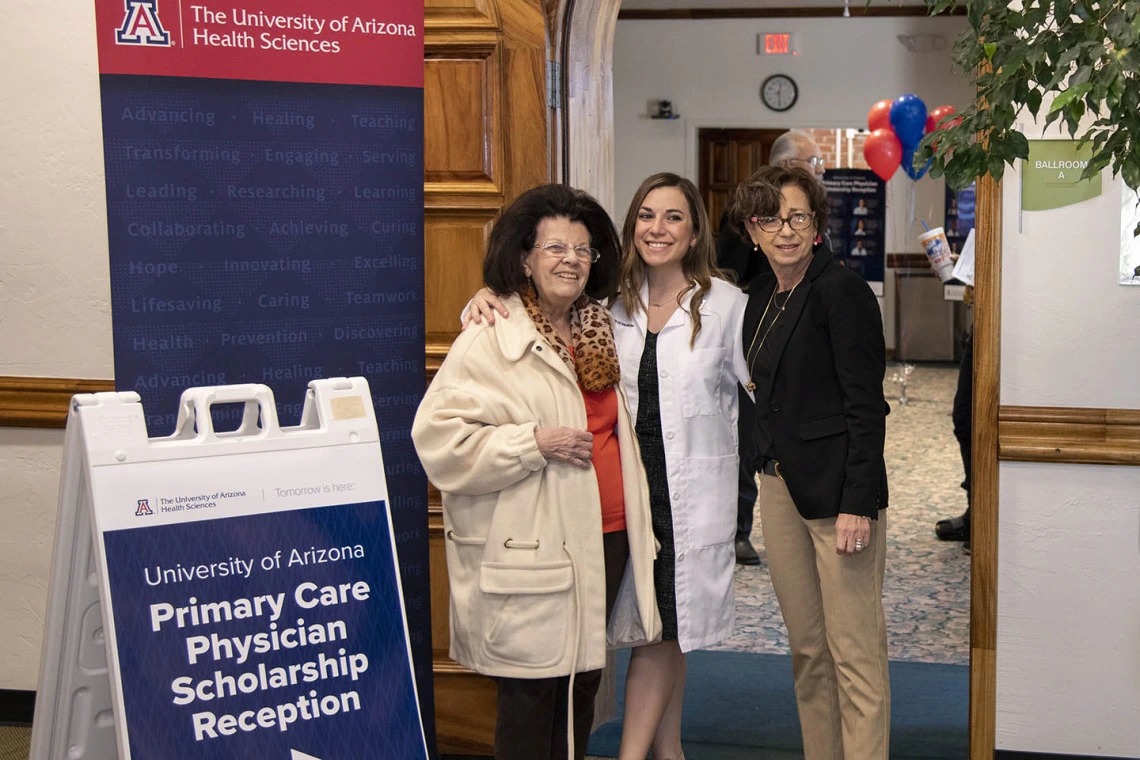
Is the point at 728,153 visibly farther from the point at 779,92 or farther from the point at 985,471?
the point at 985,471

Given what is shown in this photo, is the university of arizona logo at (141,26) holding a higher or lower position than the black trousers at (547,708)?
higher

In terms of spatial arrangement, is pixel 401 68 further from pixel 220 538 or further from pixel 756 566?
pixel 756 566

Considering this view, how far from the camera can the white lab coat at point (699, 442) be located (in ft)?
8.73

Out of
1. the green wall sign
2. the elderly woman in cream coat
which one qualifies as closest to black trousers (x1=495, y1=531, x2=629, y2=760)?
the elderly woman in cream coat

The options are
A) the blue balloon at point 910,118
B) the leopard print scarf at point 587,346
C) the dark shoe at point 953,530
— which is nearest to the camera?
the leopard print scarf at point 587,346

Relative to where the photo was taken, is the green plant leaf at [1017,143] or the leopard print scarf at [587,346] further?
the leopard print scarf at [587,346]

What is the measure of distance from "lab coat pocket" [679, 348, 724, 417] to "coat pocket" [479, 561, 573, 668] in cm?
50

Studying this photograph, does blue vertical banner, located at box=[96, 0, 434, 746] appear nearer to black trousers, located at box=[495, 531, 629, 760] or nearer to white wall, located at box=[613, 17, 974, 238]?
black trousers, located at box=[495, 531, 629, 760]

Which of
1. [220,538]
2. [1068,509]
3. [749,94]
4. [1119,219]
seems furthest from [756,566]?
[749,94]

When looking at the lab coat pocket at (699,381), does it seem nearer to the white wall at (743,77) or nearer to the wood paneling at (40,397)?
the wood paneling at (40,397)

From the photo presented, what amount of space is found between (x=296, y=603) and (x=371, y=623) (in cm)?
15

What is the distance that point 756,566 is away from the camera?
17.0 ft

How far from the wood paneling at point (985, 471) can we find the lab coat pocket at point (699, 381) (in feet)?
2.31

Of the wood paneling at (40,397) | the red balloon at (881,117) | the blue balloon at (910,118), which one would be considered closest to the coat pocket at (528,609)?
the wood paneling at (40,397)
